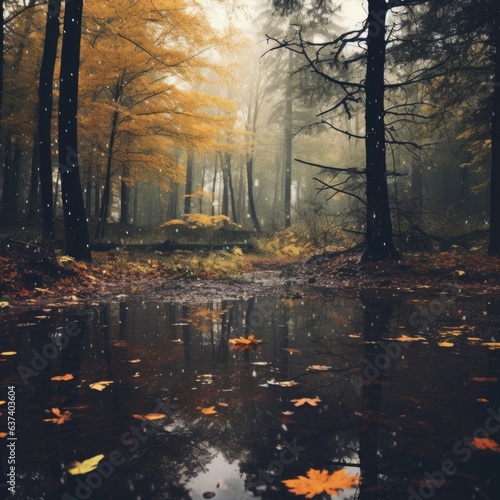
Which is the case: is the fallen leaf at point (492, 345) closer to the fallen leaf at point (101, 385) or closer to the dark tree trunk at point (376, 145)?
the fallen leaf at point (101, 385)

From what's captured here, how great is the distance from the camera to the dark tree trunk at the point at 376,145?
8039mm

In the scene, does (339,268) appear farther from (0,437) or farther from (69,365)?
(0,437)

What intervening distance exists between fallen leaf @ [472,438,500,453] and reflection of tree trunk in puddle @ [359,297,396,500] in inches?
16.6

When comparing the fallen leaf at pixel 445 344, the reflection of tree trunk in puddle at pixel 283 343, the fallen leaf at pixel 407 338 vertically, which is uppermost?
the fallen leaf at pixel 445 344

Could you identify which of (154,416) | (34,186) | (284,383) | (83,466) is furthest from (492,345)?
(34,186)

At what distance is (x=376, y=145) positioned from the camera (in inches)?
318

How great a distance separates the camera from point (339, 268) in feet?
27.4

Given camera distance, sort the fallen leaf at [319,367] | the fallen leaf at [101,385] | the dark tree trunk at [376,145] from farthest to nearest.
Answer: the dark tree trunk at [376,145], the fallen leaf at [319,367], the fallen leaf at [101,385]

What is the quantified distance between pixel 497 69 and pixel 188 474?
11.4 meters

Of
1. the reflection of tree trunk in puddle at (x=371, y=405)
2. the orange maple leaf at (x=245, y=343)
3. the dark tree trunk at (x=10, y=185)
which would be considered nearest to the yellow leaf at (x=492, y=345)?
the reflection of tree trunk in puddle at (x=371, y=405)

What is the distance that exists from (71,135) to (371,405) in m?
8.55

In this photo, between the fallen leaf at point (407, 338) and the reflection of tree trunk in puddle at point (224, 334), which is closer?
the reflection of tree trunk in puddle at point (224, 334)

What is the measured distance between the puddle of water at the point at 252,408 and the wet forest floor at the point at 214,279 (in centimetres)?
215

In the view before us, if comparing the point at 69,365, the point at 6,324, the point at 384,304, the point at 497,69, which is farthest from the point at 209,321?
the point at 497,69
